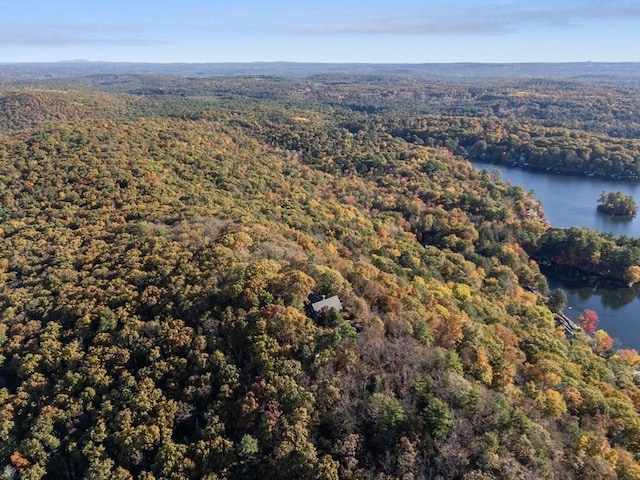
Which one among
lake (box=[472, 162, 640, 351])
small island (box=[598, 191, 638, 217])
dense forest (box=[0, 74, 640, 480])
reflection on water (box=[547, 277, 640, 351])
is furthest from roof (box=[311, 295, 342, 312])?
small island (box=[598, 191, 638, 217])

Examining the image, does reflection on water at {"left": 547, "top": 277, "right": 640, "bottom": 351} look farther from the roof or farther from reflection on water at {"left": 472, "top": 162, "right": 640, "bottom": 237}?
the roof

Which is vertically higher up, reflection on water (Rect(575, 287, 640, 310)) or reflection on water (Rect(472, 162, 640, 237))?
reflection on water (Rect(472, 162, 640, 237))

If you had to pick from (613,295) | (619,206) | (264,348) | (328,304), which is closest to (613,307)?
(613,295)

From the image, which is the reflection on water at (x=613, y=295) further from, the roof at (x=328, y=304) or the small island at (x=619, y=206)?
the roof at (x=328, y=304)

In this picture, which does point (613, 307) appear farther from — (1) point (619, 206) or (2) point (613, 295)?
(1) point (619, 206)

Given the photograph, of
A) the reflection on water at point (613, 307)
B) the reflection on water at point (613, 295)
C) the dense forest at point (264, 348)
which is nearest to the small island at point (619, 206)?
the dense forest at point (264, 348)

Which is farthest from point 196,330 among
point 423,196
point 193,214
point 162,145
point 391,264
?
point 423,196

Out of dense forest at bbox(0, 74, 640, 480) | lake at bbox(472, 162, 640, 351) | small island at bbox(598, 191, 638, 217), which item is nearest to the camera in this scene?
dense forest at bbox(0, 74, 640, 480)
